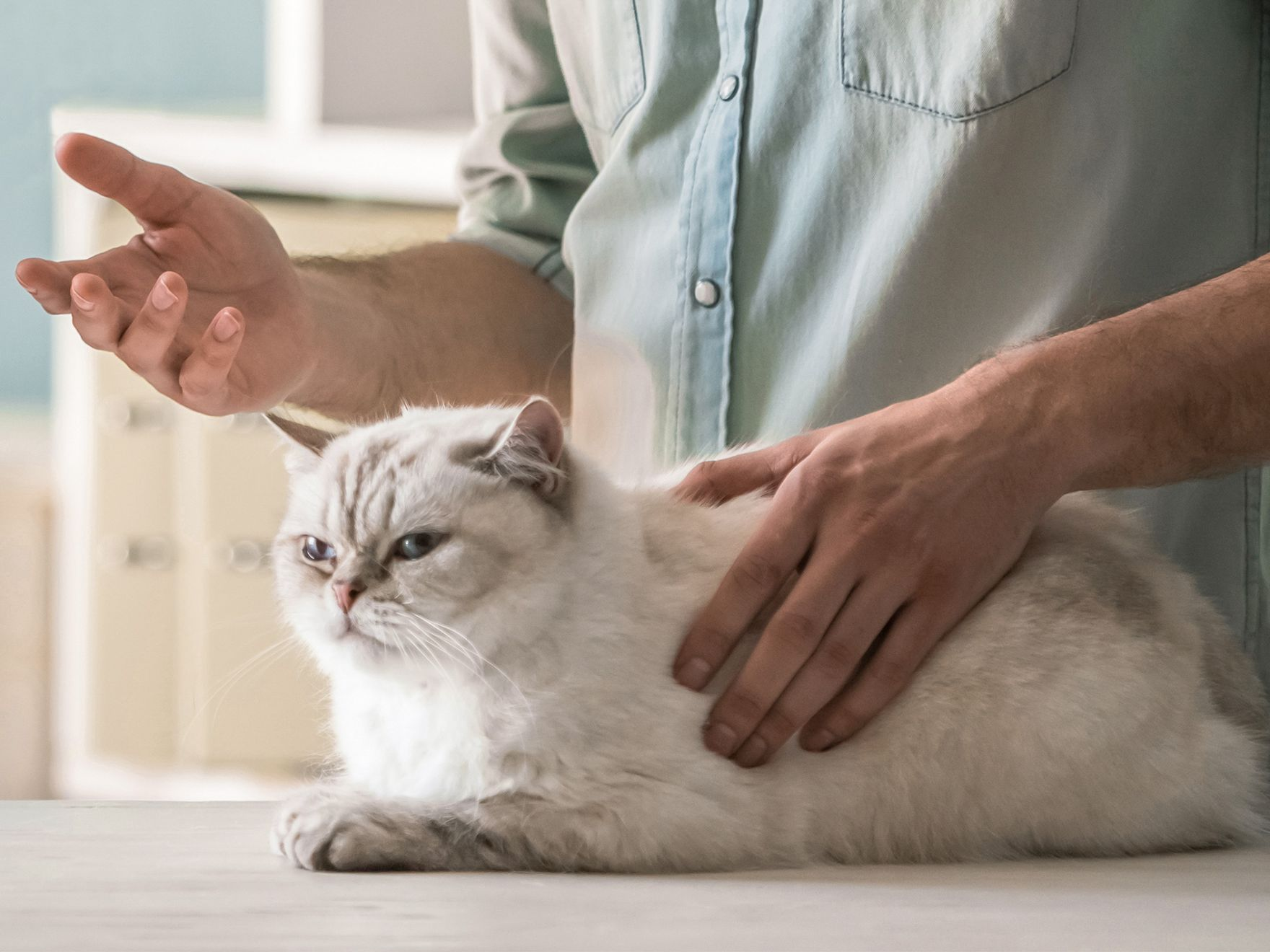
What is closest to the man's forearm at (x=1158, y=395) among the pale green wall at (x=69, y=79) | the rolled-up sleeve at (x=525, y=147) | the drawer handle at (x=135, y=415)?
the rolled-up sleeve at (x=525, y=147)

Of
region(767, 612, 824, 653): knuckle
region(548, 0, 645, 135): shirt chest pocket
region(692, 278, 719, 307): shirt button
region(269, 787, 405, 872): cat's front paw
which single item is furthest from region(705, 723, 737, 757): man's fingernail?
region(548, 0, 645, 135): shirt chest pocket

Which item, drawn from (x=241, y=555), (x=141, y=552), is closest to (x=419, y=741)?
(x=241, y=555)

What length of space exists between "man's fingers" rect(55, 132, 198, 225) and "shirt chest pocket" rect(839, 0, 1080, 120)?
2.69ft

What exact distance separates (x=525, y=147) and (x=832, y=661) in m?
1.21

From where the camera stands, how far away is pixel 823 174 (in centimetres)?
166

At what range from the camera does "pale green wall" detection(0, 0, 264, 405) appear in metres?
3.93

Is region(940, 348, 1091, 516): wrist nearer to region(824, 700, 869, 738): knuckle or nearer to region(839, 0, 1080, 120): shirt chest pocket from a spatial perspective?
region(824, 700, 869, 738): knuckle

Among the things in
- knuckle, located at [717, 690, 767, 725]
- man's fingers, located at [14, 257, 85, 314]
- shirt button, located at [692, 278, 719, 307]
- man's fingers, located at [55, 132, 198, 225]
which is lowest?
Answer: knuckle, located at [717, 690, 767, 725]

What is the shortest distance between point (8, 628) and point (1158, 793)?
138 inches

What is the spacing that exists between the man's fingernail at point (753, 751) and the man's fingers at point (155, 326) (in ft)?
2.36

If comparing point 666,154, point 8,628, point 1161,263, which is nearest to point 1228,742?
point 1161,263

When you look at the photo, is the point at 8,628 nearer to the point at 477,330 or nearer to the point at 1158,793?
the point at 477,330

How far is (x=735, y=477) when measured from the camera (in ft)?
4.87

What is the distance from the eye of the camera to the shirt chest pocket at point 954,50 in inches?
60.4
